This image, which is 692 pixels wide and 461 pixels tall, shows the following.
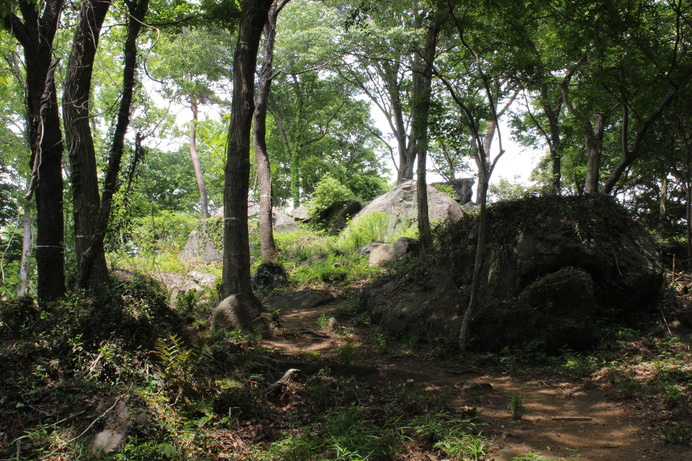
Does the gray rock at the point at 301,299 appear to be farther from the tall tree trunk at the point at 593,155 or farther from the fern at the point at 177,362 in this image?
the tall tree trunk at the point at 593,155

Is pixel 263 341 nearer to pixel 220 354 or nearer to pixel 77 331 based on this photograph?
pixel 220 354

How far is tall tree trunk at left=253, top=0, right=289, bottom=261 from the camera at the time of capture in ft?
40.8

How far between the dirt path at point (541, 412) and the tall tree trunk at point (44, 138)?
10.3 feet

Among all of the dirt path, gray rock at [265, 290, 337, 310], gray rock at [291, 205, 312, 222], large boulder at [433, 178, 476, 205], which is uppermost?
large boulder at [433, 178, 476, 205]

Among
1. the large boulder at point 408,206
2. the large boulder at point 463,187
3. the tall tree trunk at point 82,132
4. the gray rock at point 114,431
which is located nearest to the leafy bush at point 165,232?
the large boulder at point 408,206

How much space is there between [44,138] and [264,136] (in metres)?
7.62

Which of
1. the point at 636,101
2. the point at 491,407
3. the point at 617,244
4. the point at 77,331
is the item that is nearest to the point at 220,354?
the point at 77,331

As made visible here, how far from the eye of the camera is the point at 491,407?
15.5 feet

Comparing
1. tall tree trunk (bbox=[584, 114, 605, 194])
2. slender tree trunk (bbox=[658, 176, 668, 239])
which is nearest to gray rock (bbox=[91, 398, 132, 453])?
tall tree trunk (bbox=[584, 114, 605, 194])

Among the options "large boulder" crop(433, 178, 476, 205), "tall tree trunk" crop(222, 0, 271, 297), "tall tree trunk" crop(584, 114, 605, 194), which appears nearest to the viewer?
"tall tree trunk" crop(222, 0, 271, 297)

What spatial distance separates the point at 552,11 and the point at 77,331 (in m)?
9.28

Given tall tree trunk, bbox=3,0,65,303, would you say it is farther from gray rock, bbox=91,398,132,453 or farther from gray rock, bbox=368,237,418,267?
gray rock, bbox=368,237,418,267

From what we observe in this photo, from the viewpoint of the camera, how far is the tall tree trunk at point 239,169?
7945 millimetres

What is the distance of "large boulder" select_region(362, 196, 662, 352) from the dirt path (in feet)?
3.12
